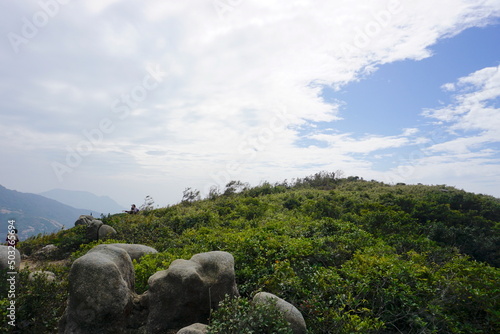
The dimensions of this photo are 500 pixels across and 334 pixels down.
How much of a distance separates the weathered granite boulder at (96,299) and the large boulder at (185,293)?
498mm

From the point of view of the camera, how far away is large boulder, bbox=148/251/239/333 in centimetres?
514

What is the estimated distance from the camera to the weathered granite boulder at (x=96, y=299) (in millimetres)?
4773

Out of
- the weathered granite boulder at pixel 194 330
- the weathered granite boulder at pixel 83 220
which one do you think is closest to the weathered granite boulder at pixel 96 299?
the weathered granite boulder at pixel 194 330

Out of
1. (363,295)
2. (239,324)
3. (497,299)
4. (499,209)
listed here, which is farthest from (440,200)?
(239,324)

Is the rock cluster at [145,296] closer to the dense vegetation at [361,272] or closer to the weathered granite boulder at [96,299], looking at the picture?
the weathered granite boulder at [96,299]

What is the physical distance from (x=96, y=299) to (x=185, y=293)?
141 centimetres

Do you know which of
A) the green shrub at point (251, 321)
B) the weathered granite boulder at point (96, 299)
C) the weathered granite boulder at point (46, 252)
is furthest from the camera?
the weathered granite boulder at point (46, 252)

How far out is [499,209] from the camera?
48.0ft

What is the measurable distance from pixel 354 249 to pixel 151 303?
17.8ft

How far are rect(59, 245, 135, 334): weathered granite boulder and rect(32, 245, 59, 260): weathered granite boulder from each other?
948 cm

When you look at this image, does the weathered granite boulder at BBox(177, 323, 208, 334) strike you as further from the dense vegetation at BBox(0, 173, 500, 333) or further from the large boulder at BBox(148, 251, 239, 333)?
the large boulder at BBox(148, 251, 239, 333)

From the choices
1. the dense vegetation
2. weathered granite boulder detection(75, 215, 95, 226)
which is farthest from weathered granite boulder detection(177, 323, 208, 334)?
weathered granite boulder detection(75, 215, 95, 226)

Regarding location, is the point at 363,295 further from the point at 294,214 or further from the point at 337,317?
the point at 294,214

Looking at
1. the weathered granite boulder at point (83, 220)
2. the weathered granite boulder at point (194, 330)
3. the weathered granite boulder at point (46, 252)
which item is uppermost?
the weathered granite boulder at point (194, 330)
